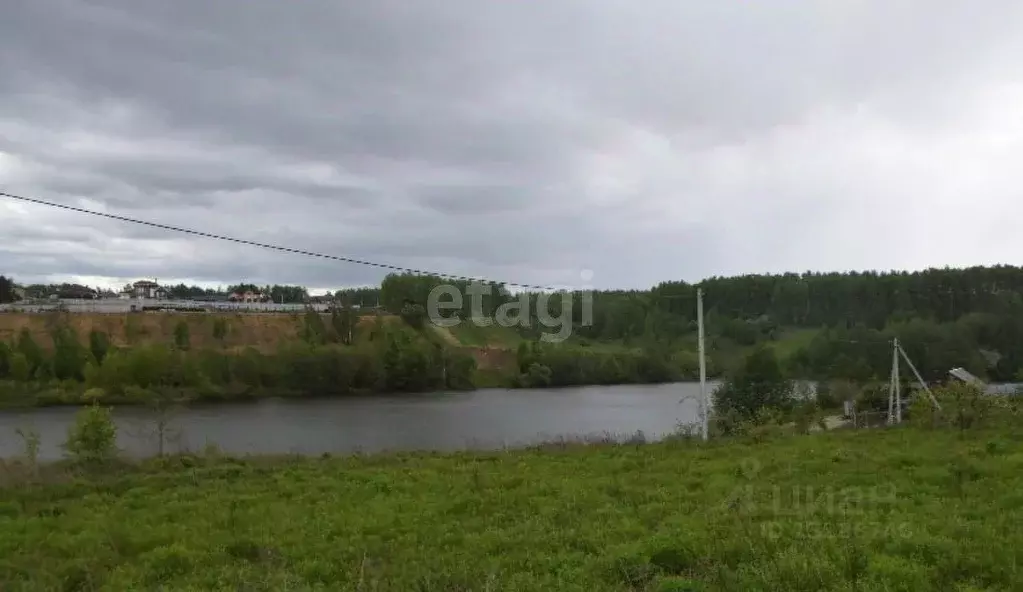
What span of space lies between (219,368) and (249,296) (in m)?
75.1

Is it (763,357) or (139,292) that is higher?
(139,292)

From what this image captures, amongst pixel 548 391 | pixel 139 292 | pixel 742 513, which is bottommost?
pixel 548 391

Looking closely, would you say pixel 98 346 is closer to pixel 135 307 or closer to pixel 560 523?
pixel 135 307

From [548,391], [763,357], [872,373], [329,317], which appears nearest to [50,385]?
[329,317]

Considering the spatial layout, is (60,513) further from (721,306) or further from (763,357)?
(721,306)

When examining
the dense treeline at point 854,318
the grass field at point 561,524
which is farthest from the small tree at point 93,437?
the dense treeline at point 854,318

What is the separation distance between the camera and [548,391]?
72.2 m

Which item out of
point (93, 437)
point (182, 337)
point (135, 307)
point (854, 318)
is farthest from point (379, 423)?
point (854, 318)

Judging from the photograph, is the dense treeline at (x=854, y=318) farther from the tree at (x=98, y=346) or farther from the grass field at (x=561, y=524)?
the grass field at (x=561, y=524)

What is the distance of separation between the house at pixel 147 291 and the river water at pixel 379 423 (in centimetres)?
5301

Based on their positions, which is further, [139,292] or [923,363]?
[139,292]

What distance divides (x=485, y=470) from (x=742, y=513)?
650 cm

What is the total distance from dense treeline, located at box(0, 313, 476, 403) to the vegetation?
46.1 m

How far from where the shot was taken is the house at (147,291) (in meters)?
102
